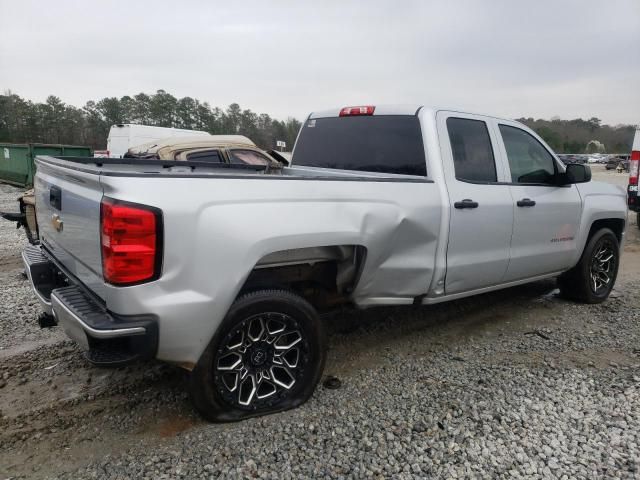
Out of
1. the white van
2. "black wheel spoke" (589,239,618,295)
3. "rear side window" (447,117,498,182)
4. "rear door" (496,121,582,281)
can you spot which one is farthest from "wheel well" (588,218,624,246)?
the white van

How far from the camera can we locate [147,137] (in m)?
18.9

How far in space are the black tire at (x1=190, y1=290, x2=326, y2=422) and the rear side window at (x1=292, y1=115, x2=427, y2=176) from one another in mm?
1511

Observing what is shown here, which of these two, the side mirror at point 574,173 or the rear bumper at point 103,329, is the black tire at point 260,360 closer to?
the rear bumper at point 103,329

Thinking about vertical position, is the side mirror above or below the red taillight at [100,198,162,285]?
above

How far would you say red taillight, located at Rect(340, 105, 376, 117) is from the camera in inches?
162

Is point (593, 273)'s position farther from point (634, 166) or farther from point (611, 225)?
point (634, 166)

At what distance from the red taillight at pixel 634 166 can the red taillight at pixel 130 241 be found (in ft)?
33.6

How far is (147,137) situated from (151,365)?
55.7ft

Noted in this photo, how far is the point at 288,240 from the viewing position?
273cm

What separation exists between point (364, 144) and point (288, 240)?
67.1 inches

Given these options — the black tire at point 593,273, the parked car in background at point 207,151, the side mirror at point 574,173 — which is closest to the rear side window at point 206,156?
the parked car in background at point 207,151

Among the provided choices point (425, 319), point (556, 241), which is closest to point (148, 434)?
point (425, 319)

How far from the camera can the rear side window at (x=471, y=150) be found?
12.4ft

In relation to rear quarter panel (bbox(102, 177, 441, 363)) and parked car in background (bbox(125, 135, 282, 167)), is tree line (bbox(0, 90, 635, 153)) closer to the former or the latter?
parked car in background (bbox(125, 135, 282, 167))
